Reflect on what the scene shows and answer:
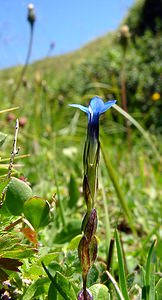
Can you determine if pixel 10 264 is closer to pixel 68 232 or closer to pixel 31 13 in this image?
pixel 68 232

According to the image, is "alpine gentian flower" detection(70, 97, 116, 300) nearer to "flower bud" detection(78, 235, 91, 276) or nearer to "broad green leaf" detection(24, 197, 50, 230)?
"flower bud" detection(78, 235, 91, 276)

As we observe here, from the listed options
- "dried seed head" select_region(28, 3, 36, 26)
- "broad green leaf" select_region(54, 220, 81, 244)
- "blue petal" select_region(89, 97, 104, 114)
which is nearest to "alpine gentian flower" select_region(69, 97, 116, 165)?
"blue petal" select_region(89, 97, 104, 114)

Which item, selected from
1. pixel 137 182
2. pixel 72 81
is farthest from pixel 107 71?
pixel 137 182

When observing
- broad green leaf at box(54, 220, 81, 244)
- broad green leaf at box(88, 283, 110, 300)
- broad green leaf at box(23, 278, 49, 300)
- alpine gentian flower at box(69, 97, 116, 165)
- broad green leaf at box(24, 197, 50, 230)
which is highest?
alpine gentian flower at box(69, 97, 116, 165)

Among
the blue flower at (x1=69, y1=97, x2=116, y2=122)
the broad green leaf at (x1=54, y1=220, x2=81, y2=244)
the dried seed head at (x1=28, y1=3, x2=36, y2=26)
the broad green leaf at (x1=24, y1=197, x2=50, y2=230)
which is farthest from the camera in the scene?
the dried seed head at (x1=28, y1=3, x2=36, y2=26)

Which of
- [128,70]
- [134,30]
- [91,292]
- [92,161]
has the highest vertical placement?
[134,30]

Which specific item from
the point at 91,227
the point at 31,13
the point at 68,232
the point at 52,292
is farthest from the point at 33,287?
the point at 31,13

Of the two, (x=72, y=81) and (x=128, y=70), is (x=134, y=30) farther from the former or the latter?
(x=128, y=70)
